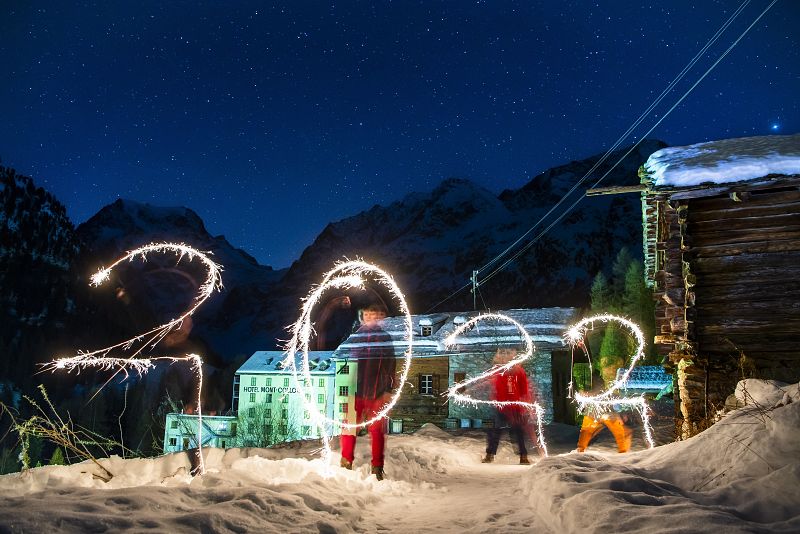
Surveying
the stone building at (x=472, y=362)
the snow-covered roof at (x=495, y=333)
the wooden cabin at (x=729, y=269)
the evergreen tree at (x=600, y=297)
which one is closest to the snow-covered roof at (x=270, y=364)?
the snow-covered roof at (x=495, y=333)

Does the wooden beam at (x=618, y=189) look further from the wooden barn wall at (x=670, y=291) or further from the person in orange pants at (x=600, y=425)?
the person in orange pants at (x=600, y=425)

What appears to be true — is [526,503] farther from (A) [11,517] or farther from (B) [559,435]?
(B) [559,435]

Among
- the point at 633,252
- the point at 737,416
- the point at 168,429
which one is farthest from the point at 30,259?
the point at 633,252

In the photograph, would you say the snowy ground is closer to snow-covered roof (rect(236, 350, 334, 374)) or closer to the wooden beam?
the wooden beam

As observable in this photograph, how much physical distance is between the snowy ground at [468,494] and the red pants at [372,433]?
0.32 m

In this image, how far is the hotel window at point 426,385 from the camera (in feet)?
108

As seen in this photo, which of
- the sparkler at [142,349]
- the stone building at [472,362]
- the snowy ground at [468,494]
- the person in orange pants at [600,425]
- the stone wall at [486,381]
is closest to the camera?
the snowy ground at [468,494]

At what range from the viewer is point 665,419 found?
22.5 meters

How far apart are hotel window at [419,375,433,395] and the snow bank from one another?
84.6 feet

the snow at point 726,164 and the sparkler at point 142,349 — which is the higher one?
A: the snow at point 726,164

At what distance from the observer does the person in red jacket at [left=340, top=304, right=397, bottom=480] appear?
27.6 ft

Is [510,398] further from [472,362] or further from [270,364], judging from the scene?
[270,364]

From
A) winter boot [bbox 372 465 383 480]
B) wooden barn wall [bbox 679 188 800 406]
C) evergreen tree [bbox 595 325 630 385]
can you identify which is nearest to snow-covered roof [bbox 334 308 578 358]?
evergreen tree [bbox 595 325 630 385]

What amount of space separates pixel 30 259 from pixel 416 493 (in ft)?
446
